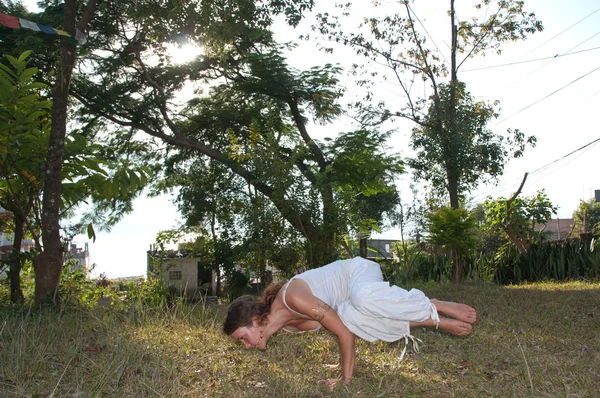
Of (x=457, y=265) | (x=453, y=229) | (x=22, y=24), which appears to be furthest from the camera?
(x=457, y=265)

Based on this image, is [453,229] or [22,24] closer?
[22,24]

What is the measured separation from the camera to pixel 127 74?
15.0m

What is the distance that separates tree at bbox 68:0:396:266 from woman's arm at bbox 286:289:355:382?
18.2 ft

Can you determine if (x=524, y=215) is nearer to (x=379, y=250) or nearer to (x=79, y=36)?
(x=379, y=250)

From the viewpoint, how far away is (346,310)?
385 centimetres

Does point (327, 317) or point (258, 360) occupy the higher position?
point (327, 317)

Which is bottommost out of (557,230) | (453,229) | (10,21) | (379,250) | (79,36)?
(379,250)

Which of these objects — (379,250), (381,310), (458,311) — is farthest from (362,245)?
(381,310)

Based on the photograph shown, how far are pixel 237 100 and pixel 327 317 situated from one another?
14.1 meters

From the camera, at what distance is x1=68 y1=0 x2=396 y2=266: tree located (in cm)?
894

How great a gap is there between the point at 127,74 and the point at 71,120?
208 cm

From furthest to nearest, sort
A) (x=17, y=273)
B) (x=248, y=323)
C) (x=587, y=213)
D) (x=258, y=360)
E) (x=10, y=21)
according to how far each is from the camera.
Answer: (x=587, y=213) < (x=17, y=273) < (x=10, y=21) < (x=258, y=360) < (x=248, y=323)

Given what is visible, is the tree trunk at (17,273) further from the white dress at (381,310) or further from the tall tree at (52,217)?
the white dress at (381,310)

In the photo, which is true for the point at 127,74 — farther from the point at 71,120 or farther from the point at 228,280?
the point at 228,280
